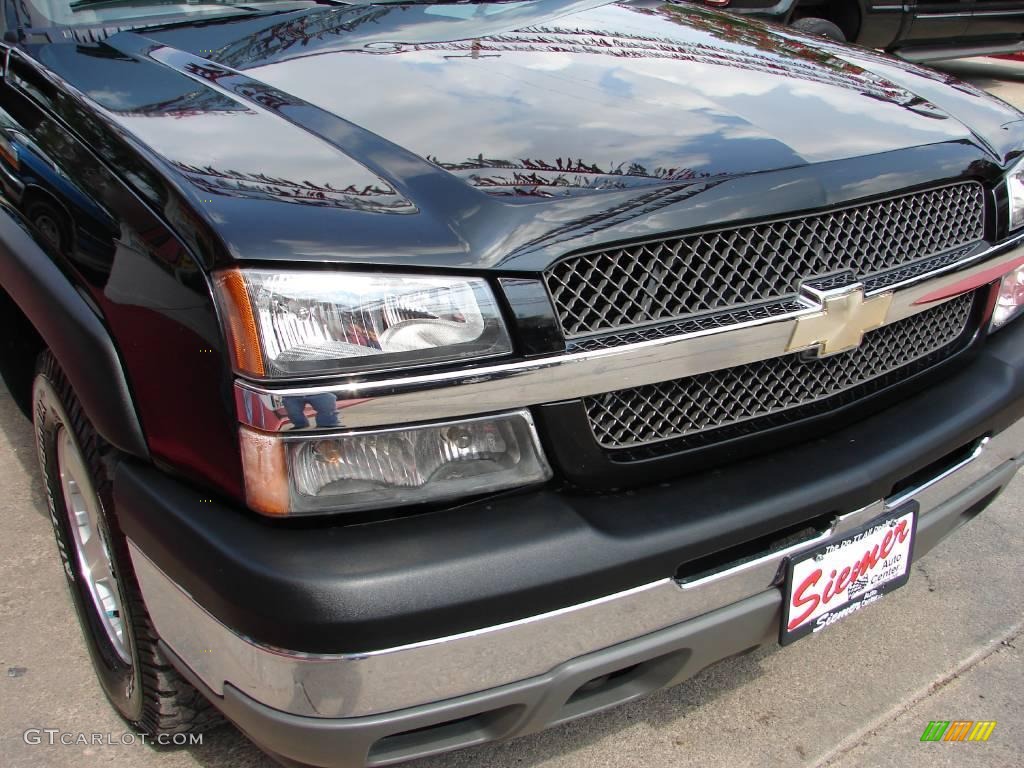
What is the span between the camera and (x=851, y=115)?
6.54 ft

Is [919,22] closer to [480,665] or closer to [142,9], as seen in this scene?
[142,9]

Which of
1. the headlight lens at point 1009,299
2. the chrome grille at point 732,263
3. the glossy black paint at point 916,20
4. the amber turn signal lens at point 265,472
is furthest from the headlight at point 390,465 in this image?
the glossy black paint at point 916,20

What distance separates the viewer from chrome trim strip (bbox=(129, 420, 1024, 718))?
54.7 inches

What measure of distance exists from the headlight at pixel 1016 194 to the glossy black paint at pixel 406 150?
0.12 feet

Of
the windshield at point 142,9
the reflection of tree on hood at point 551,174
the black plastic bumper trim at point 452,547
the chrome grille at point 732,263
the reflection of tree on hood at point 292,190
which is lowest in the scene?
the black plastic bumper trim at point 452,547

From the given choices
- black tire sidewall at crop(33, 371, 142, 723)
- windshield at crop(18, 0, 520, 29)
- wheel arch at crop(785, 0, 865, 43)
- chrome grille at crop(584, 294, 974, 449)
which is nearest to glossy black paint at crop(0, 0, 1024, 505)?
windshield at crop(18, 0, 520, 29)

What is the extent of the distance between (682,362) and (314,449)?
59 centimetres

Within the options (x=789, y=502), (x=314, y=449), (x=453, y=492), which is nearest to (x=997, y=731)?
(x=789, y=502)

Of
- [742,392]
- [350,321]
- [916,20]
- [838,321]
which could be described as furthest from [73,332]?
[916,20]

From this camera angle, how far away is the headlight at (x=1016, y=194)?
2121mm

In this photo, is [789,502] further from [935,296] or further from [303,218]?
[303,218]

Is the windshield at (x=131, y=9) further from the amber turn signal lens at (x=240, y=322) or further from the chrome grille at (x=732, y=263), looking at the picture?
the chrome grille at (x=732, y=263)

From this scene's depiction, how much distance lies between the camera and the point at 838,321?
1696 millimetres

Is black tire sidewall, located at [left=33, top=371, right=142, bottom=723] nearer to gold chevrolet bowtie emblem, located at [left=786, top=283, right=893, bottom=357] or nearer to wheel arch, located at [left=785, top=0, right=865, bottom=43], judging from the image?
gold chevrolet bowtie emblem, located at [left=786, top=283, right=893, bottom=357]
